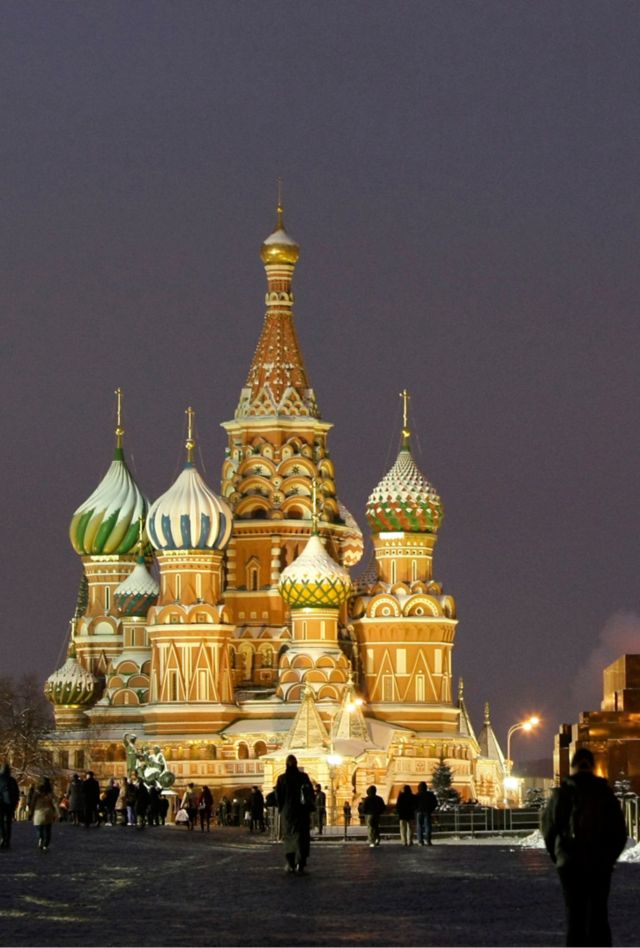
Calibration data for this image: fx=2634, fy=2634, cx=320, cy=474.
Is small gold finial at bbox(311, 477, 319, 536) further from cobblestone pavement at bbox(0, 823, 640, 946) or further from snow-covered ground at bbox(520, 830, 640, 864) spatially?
cobblestone pavement at bbox(0, 823, 640, 946)

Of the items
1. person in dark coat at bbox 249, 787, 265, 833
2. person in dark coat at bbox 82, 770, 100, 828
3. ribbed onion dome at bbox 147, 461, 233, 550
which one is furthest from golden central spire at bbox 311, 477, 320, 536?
person in dark coat at bbox 82, 770, 100, 828

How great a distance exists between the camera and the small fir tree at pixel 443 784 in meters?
73.1

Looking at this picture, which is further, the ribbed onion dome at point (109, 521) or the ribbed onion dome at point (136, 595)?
the ribbed onion dome at point (109, 521)

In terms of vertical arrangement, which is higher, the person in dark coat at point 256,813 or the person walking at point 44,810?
the person in dark coat at point 256,813

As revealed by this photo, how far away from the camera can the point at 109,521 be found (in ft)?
313

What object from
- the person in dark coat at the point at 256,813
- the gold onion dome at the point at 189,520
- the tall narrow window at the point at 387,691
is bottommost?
the person in dark coat at the point at 256,813

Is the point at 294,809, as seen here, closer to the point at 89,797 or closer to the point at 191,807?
the point at 89,797

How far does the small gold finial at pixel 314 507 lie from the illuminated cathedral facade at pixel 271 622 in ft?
0.46

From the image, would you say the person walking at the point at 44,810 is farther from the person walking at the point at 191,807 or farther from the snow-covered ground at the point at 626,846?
the person walking at the point at 191,807

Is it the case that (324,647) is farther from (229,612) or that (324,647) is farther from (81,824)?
(81,824)

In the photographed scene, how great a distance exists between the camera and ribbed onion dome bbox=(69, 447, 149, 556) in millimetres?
95312

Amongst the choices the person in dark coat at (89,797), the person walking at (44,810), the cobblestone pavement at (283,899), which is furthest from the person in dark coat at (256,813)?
the person walking at (44,810)

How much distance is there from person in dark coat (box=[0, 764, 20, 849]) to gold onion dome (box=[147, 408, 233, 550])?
2011 inches

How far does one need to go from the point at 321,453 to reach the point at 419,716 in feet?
34.5
